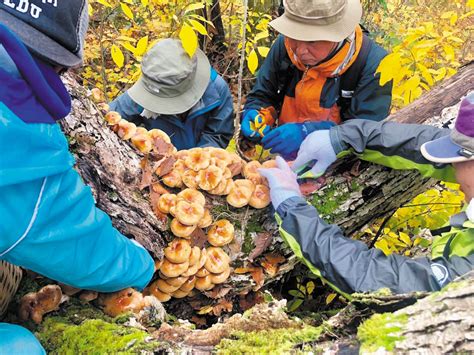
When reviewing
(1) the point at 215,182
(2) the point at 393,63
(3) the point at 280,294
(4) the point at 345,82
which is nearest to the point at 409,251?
(3) the point at 280,294

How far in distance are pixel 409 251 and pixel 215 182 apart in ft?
Answer: 9.23

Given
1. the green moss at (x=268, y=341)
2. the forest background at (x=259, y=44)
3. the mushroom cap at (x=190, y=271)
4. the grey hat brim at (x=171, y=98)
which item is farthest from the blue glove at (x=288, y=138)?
the green moss at (x=268, y=341)

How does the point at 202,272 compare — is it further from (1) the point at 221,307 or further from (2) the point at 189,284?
(1) the point at 221,307

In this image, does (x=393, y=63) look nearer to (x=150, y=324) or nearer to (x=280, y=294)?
(x=280, y=294)

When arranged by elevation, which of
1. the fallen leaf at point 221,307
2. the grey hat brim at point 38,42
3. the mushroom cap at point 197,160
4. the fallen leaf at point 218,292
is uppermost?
the grey hat brim at point 38,42

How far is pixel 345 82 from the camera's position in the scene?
161 inches

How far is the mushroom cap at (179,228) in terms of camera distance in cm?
279

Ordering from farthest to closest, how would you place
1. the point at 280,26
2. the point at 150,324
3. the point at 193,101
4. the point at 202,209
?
the point at 193,101 < the point at 280,26 < the point at 202,209 < the point at 150,324

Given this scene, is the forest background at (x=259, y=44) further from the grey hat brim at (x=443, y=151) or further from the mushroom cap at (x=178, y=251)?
the mushroom cap at (x=178, y=251)

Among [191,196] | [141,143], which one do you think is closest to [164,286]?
[191,196]

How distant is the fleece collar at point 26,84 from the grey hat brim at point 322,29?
2.35m

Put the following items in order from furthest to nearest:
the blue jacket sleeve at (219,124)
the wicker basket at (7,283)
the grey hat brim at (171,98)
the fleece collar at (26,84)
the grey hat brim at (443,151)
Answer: the blue jacket sleeve at (219,124)
the grey hat brim at (171,98)
the grey hat brim at (443,151)
the wicker basket at (7,283)
the fleece collar at (26,84)

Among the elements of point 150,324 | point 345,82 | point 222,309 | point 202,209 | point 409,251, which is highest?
point 345,82

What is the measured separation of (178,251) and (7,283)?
1.02m
